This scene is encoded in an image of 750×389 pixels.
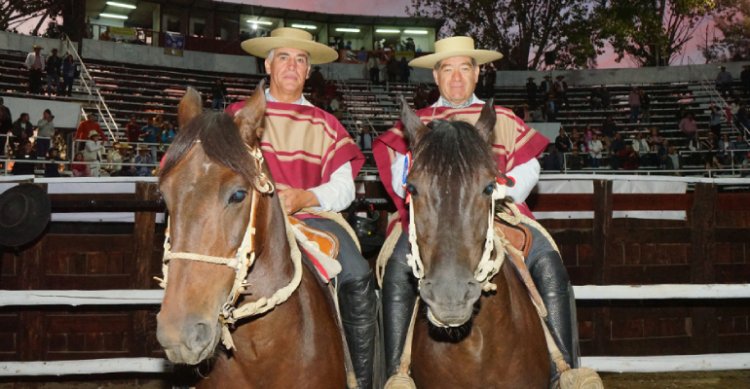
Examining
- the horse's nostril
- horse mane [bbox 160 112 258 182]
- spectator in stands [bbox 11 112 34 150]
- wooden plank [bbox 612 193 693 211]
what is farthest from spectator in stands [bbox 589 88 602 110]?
the horse's nostril

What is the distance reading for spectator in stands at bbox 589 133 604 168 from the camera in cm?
1969

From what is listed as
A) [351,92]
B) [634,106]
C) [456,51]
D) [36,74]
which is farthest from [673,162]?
[36,74]

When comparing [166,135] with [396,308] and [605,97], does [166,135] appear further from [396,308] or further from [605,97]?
[605,97]

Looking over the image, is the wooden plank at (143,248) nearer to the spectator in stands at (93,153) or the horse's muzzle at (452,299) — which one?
the horse's muzzle at (452,299)

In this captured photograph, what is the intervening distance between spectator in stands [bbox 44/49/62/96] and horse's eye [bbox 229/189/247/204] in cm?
2368

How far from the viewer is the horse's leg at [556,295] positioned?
3650 mm

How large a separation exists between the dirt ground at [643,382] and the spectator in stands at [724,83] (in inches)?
1064

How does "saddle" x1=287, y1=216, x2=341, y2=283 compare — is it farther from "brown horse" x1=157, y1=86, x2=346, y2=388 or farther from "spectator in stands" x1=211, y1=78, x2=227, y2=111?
"spectator in stands" x1=211, y1=78, x2=227, y2=111

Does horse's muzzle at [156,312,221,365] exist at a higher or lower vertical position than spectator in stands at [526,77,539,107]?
lower

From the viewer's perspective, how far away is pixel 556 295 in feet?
12.1

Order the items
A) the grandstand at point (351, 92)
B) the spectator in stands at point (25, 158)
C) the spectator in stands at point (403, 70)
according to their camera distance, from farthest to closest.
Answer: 1. the spectator in stands at point (403, 70)
2. the grandstand at point (351, 92)
3. the spectator in stands at point (25, 158)

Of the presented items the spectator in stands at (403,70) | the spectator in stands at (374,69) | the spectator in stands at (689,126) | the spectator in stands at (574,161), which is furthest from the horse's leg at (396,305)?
the spectator in stands at (374,69)

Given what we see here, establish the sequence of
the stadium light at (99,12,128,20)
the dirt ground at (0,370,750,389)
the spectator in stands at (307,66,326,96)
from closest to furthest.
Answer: the dirt ground at (0,370,750,389)
the spectator in stands at (307,66,326,96)
the stadium light at (99,12,128,20)

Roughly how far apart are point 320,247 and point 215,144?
1.19 m
